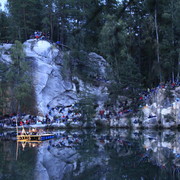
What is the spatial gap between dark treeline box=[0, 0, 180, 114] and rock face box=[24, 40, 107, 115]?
11.3ft

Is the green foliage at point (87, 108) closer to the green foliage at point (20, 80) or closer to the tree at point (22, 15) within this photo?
the green foliage at point (20, 80)

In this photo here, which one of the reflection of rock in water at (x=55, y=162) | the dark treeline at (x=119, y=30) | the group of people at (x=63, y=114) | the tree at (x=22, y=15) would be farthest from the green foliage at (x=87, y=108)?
the tree at (x=22, y=15)

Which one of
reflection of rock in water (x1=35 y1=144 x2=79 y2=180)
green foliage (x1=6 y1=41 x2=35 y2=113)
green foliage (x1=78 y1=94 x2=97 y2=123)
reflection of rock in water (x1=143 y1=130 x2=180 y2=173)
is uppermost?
green foliage (x1=6 y1=41 x2=35 y2=113)

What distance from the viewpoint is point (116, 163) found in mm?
14797

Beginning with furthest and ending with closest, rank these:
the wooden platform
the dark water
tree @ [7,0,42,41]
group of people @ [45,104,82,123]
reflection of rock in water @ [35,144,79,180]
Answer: tree @ [7,0,42,41] → group of people @ [45,104,82,123] → the wooden platform → reflection of rock in water @ [35,144,79,180] → the dark water

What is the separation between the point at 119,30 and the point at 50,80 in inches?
508

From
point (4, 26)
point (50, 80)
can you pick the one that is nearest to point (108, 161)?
point (50, 80)

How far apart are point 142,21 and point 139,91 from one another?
1371 cm

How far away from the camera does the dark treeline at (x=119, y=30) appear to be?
3741 centimetres

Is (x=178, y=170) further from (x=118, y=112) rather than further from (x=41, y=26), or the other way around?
(x=41, y=26)

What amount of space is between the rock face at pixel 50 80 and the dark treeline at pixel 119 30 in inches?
135

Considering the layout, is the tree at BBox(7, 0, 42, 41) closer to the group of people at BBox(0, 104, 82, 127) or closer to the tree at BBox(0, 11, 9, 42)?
the tree at BBox(0, 11, 9, 42)

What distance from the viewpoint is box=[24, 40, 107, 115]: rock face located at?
40469 mm

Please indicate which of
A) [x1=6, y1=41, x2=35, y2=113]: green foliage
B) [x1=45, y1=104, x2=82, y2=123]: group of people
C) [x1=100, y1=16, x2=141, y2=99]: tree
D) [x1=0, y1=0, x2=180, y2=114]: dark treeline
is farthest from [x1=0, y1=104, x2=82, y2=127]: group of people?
[x1=0, y1=0, x2=180, y2=114]: dark treeline
